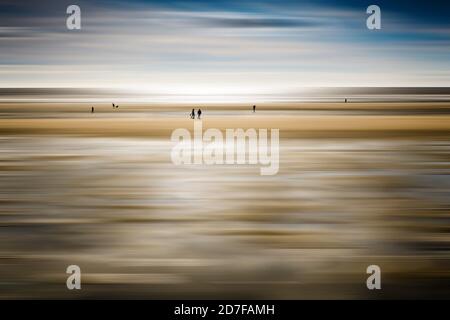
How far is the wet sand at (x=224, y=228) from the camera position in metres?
6.89

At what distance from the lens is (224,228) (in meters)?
9.90

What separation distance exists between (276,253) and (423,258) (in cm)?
215

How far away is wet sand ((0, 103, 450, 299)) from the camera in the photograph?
689 centimetres

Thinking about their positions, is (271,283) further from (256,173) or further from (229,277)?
(256,173)

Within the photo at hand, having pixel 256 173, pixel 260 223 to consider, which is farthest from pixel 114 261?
pixel 256 173

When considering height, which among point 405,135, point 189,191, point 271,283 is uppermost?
point 405,135

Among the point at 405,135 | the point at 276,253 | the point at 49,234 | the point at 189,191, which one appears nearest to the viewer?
the point at 276,253

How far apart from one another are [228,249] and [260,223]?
1.86 m

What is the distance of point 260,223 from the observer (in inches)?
404

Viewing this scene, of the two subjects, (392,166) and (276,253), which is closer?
(276,253)

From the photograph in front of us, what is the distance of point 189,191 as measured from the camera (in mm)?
13531
